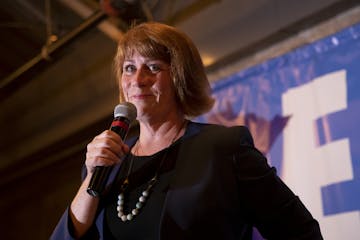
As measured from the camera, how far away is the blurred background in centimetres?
213

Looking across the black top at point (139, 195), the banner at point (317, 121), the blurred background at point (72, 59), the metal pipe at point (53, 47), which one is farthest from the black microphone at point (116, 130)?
the metal pipe at point (53, 47)

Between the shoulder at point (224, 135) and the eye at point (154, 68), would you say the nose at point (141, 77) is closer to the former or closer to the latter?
the eye at point (154, 68)

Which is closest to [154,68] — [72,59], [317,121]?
[317,121]

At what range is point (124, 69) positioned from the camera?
1.20 metres

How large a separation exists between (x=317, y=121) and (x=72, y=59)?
2.11m

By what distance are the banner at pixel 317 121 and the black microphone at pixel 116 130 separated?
2.68 feet

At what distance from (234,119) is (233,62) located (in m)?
0.34

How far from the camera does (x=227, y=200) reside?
999 mm

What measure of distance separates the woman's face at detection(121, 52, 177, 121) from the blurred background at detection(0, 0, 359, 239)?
3.15 ft

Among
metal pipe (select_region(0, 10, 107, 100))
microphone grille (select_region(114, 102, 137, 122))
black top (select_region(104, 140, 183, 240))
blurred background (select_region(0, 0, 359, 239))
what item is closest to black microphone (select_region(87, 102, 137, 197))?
microphone grille (select_region(114, 102, 137, 122))

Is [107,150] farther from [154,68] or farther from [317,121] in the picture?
[317,121]

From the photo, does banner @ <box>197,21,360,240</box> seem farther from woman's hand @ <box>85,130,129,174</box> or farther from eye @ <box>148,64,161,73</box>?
woman's hand @ <box>85,130,129,174</box>

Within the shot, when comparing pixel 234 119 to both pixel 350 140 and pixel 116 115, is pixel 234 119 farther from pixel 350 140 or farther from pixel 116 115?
pixel 116 115

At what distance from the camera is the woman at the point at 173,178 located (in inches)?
38.4
